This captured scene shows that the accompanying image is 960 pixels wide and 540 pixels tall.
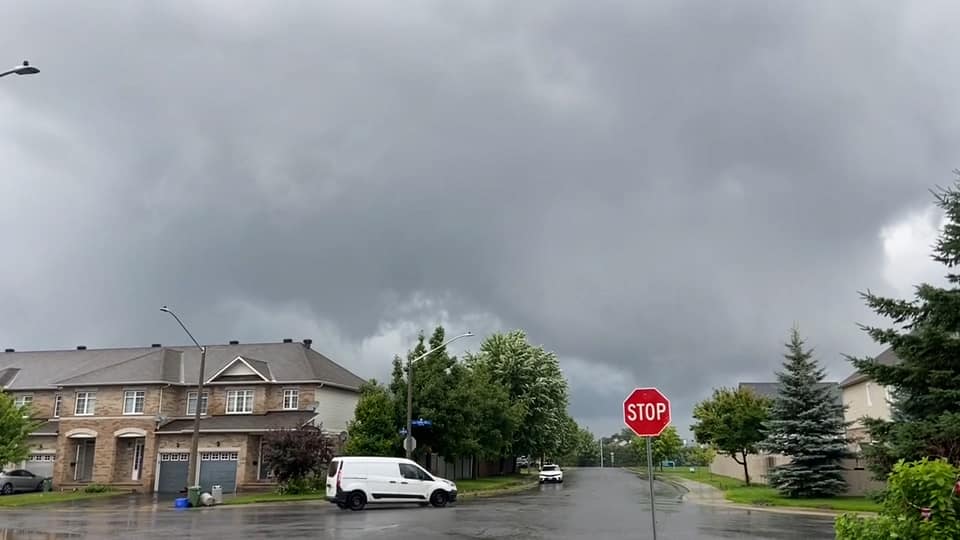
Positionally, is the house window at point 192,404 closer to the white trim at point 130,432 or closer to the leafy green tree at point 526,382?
the white trim at point 130,432

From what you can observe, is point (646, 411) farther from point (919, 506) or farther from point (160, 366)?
point (160, 366)

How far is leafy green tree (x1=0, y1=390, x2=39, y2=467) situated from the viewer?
131ft

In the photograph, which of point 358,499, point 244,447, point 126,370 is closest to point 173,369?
point 126,370

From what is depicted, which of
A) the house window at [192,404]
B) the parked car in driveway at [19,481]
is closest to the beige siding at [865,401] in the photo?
the house window at [192,404]

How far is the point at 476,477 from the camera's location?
56719 millimetres

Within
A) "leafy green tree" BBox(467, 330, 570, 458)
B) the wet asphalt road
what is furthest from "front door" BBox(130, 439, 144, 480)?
"leafy green tree" BBox(467, 330, 570, 458)

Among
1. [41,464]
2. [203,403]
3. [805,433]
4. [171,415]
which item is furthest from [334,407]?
[805,433]

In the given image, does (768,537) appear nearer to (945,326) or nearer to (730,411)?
(945,326)

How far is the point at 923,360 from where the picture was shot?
21.3 m

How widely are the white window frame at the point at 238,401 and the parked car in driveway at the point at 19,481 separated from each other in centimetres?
1227

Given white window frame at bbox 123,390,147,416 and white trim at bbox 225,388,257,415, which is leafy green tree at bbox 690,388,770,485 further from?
white window frame at bbox 123,390,147,416

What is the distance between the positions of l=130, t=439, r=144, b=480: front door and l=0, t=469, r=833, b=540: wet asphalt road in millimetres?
18629

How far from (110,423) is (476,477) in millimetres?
25568

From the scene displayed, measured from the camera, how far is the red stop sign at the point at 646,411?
11959 millimetres
